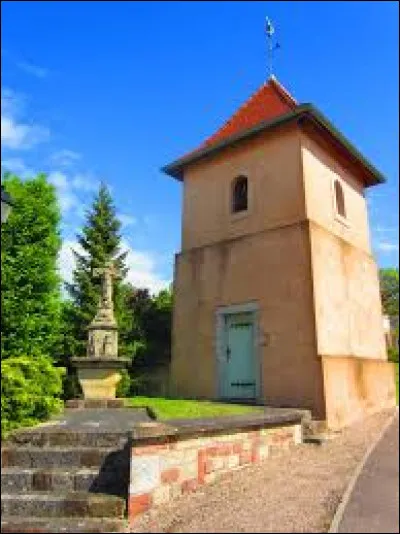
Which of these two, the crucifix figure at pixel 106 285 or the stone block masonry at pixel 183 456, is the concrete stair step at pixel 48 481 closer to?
the stone block masonry at pixel 183 456

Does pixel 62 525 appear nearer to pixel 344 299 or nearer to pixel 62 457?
pixel 62 457

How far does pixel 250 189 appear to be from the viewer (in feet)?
46.9

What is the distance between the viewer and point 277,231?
1308 cm

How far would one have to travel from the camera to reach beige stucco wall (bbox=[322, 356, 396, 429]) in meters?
11.3

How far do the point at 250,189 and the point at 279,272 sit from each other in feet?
9.26

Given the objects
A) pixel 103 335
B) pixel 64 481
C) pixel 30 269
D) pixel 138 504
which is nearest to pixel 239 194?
pixel 103 335

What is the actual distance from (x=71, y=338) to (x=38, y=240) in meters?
7.92

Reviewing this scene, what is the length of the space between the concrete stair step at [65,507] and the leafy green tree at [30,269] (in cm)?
284

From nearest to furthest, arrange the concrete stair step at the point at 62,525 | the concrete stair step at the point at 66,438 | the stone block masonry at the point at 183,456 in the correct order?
the concrete stair step at the point at 62,525
the stone block masonry at the point at 183,456
the concrete stair step at the point at 66,438

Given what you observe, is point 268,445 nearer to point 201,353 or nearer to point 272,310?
point 272,310

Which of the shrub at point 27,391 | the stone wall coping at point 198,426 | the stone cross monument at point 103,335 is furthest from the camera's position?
the stone cross monument at point 103,335

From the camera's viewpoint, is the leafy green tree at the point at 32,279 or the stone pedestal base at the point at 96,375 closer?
the leafy green tree at the point at 32,279

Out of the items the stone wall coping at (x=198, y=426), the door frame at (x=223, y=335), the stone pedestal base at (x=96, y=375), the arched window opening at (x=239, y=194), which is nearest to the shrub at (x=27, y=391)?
the stone wall coping at (x=198, y=426)

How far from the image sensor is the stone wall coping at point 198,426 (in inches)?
232
